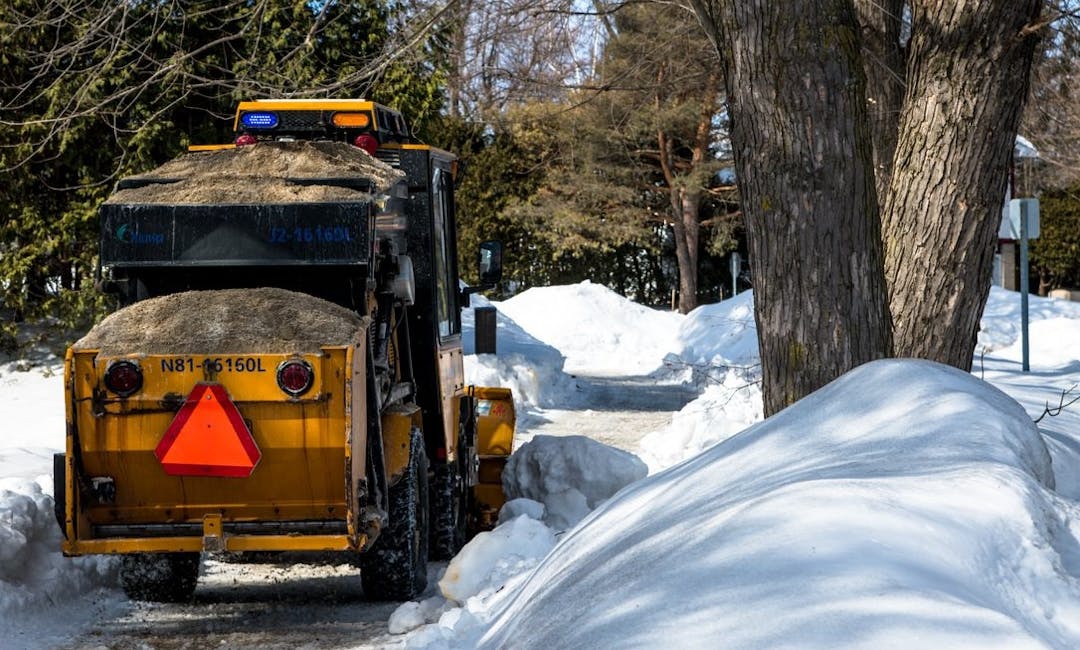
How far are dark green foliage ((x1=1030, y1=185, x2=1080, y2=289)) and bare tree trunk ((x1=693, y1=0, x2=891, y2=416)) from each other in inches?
1492

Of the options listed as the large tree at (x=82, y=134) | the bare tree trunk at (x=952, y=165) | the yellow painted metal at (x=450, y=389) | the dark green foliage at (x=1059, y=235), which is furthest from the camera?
the dark green foliage at (x=1059, y=235)

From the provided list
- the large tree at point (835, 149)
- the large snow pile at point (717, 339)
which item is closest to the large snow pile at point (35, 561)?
the large tree at point (835, 149)

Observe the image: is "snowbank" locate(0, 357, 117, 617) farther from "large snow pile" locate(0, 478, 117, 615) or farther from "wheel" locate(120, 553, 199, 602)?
"wheel" locate(120, 553, 199, 602)

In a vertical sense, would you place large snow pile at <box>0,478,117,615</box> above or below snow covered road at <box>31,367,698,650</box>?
above

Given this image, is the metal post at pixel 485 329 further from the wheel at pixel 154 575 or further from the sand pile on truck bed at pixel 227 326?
the wheel at pixel 154 575

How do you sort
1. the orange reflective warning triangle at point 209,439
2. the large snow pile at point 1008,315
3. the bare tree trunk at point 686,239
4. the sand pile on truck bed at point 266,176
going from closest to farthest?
1. the orange reflective warning triangle at point 209,439
2. the sand pile on truck bed at point 266,176
3. the large snow pile at point 1008,315
4. the bare tree trunk at point 686,239

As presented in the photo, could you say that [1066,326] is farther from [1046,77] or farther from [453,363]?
[453,363]

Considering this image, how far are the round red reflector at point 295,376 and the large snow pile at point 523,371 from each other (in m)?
12.0

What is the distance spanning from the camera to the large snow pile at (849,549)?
302 centimetres

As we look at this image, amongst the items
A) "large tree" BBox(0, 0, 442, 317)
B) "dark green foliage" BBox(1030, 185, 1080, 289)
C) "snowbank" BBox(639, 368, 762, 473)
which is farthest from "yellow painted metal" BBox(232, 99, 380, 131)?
"dark green foliage" BBox(1030, 185, 1080, 289)

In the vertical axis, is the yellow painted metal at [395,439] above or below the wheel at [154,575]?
above

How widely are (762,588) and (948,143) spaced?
528 cm

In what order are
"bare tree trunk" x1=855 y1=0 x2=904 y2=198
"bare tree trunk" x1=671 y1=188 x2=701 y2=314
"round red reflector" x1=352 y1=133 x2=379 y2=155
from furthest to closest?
"bare tree trunk" x1=671 y1=188 x2=701 y2=314 < "bare tree trunk" x1=855 y1=0 x2=904 y2=198 < "round red reflector" x1=352 y1=133 x2=379 y2=155

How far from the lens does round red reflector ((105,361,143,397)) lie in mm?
6551
